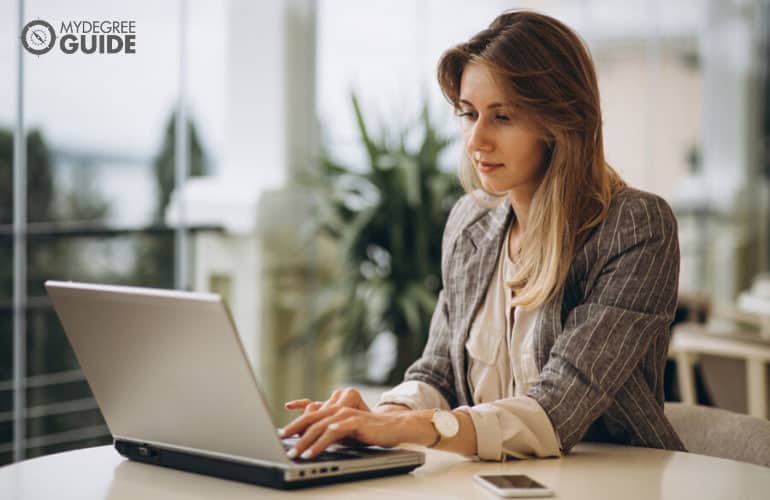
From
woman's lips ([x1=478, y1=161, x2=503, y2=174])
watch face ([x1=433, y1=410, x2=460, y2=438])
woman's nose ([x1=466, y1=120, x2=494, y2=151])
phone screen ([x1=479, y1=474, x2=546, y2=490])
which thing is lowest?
phone screen ([x1=479, y1=474, x2=546, y2=490])

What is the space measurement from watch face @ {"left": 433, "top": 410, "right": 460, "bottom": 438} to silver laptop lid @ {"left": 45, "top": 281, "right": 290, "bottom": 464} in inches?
11.7

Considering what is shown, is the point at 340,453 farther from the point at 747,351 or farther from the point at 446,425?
the point at 747,351

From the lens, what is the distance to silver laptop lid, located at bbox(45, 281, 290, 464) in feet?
3.95

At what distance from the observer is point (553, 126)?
174 cm

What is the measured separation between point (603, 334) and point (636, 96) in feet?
18.6

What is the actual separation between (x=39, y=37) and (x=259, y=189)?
4.66 feet

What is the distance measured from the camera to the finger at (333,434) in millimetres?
1359

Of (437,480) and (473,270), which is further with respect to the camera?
(473,270)

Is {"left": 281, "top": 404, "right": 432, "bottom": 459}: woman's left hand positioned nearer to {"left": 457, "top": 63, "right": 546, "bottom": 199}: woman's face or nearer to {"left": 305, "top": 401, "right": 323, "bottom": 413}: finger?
{"left": 305, "top": 401, "right": 323, "bottom": 413}: finger

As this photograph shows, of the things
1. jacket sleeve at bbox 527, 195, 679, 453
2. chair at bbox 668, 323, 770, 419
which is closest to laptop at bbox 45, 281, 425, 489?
jacket sleeve at bbox 527, 195, 679, 453

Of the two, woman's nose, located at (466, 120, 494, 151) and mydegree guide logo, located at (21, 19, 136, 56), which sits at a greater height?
mydegree guide logo, located at (21, 19, 136, 56)

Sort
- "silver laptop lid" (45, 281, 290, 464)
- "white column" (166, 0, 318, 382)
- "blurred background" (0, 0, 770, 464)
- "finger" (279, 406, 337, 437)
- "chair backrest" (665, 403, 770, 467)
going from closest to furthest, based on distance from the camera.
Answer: "silver laptop lid" (45, 281, 290, 464) < "finger" (279, 406, 337, 437) < "chair backrest" (665, 403, 770, 467) < "blurred background" (0, 0, 770, 464) < "white column" (166, 0, 318, 382)

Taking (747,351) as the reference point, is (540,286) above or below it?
above

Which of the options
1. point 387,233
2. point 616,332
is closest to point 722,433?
point 616,332
